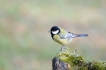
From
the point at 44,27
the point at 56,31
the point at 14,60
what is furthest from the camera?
the point at 44,27

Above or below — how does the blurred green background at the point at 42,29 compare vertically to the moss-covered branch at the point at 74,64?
above

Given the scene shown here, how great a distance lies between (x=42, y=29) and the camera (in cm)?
1611

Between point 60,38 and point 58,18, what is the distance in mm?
10619

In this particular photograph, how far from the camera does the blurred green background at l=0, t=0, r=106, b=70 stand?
13141 mm

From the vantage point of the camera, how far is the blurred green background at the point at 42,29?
13.1 m

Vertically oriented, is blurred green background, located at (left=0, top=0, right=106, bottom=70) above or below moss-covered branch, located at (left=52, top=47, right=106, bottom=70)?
above

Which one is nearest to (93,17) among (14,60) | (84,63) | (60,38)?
(14,60)

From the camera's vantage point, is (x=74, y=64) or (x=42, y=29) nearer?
(x=74, y=64)

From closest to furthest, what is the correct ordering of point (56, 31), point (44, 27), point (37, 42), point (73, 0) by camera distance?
point (56, 31) → point (37, 42) → point (44, 27) → point (73, 0)

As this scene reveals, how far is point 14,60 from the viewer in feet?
42.2

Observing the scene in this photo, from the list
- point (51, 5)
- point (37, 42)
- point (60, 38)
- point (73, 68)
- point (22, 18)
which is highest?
point (51, 5)

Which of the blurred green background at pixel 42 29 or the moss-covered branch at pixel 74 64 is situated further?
the blurred green background at pixel 42 29

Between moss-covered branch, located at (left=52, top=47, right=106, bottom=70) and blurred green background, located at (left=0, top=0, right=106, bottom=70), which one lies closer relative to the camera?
moss-covered branch, located at (left=52, top=47, right=106, bottom=70)

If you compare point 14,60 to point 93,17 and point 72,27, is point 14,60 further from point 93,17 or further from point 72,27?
point 93,17
